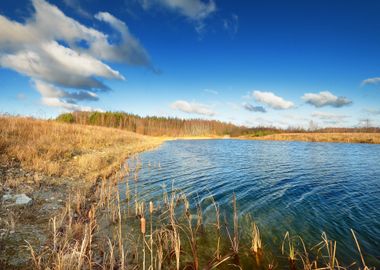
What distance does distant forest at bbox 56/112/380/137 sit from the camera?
111 metres

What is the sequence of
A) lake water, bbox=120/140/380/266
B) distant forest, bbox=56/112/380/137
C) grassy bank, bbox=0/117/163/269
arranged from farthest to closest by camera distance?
distant forest, bbox=56/112/380/137 → lake water, bbox=120/140/380/266 → grassy bank, bbox=0/117/163/269

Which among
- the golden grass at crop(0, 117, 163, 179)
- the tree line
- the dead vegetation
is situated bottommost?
the dead vegetation

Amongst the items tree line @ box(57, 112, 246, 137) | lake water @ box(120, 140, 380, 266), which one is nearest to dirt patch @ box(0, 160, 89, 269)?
lake water @ box(120, 140, 380, 266)

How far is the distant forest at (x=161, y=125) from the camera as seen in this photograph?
4385 inches

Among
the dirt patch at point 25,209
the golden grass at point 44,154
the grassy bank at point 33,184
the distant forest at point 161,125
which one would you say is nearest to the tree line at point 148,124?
the distant forest at point 161,125

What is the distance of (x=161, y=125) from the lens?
142 m

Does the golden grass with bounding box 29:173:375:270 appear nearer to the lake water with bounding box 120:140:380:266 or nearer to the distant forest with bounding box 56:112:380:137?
the lake water with bounding box 120:140:380:266

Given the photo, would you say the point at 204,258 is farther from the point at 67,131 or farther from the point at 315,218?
the point at 67,131

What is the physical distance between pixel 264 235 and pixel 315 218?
2.64 m

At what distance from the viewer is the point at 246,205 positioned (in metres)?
9.59

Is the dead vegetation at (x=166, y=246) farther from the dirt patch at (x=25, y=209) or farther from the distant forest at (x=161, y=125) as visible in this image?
the distant forest at (x=161, y=125)

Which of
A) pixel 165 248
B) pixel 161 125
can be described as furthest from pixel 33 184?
pixel 161 125

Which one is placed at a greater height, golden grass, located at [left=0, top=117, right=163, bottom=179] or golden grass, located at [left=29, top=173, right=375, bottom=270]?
golden grass, located at [left=0, top=117, right=163, bottom=179]

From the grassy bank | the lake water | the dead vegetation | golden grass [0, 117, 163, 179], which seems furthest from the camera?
golden grass [0, 117, 163, 179]
